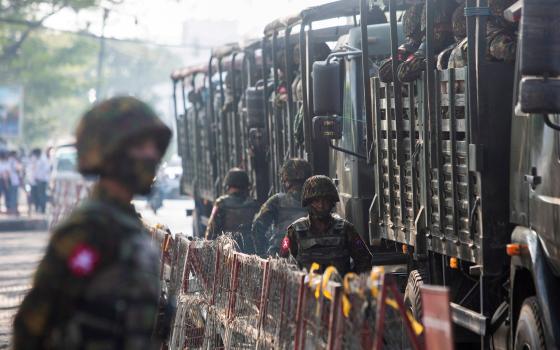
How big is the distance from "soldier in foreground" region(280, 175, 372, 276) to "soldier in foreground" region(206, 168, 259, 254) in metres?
4.75

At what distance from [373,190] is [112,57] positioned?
11425 cm

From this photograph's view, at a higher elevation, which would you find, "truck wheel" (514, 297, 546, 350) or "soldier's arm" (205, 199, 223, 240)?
"truck wheel" (514, 297, 546, 350)

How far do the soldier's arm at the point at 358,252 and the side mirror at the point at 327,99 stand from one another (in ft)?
5.71

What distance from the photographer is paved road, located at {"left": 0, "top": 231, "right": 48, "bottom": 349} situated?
622 inches

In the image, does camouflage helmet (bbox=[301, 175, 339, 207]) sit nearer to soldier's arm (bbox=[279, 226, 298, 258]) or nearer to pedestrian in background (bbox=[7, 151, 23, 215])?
soldier's arm (bbox=[279, 226, 298, 258])

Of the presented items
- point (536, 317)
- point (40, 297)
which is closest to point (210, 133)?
point (536, 317)

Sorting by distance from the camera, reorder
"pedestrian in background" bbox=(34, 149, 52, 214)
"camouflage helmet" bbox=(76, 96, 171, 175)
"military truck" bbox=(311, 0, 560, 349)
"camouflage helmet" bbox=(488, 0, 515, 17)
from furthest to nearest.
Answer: "pedestrian in background" bbox=(34, 149, 52, 214) → "camouflage helmet" bbox=(488, 0, 515, 17) → "military truck" bbox=(311, 0, 560, 349) → "camouflage helmet" bbox=(76, 96, 171, 175)

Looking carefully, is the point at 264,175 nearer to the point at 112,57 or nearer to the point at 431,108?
the point at 431,108

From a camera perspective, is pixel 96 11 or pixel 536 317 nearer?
pixel 536 317

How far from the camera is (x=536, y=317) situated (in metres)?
7.80

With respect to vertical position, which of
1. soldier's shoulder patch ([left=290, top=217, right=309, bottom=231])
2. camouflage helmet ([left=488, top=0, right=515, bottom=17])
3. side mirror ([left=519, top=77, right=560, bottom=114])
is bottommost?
soldier's shoulder patch ([left=290, top=217, right=309, bottom=231])

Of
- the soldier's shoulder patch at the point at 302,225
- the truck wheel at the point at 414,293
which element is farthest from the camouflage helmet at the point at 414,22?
the soldier's shoulder patch at the point at 302,225

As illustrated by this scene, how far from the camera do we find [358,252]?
936 centimetres

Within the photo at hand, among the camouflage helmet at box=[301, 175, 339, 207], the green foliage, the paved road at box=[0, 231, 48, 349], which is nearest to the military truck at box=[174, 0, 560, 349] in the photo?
the camouflage helmet at box=[301, 175, 339, 207]
